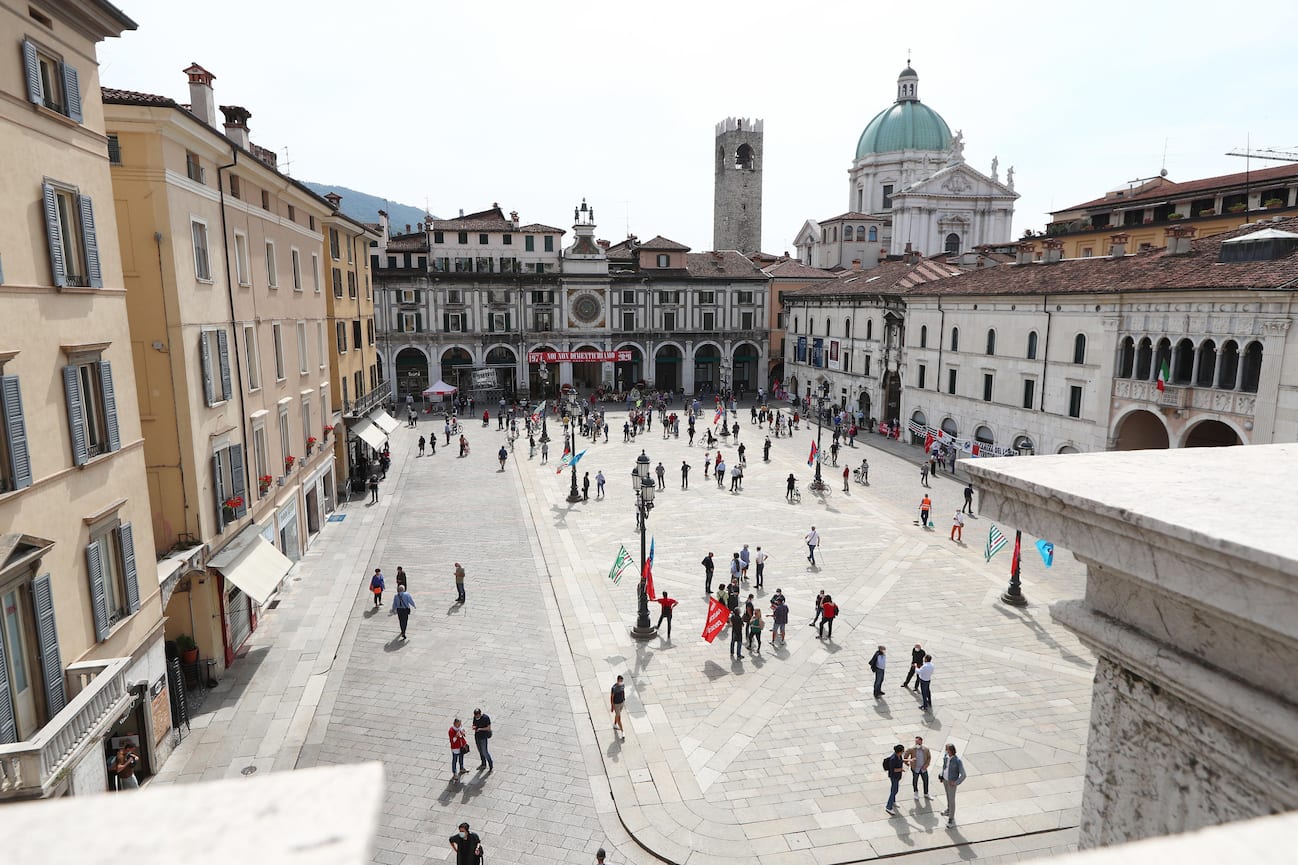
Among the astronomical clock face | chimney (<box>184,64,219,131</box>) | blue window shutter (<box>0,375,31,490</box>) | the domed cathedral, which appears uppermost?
the domed cathedral

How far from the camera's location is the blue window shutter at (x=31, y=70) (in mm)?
10047

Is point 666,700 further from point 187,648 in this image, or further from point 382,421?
point 382,421

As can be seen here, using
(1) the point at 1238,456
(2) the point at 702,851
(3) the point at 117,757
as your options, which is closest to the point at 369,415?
(3) the point at 117,757

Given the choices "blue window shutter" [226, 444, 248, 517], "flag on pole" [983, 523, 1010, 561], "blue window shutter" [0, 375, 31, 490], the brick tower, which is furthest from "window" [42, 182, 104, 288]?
the brick tower

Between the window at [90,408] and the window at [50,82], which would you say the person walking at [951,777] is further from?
the window at [50,82]

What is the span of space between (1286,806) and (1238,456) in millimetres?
1908

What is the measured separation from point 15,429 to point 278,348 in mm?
12764

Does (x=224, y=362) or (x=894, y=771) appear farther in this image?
(x=224, y=362)

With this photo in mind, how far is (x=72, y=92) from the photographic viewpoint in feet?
36.4

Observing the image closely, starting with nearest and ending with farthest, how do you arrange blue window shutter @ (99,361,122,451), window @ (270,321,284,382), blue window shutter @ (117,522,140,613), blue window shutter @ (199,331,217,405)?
1. blue window shutter @ (99,361,122,451)
2. blue window shutter @ (117,522,140,613)
3. blue window shutter @ (199,331,217,405)
4. window @ (270,321,284,382)

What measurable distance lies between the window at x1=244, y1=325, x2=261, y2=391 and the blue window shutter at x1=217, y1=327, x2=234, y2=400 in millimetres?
1396

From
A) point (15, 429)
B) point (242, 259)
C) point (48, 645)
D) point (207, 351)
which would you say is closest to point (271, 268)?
point (242, 259)

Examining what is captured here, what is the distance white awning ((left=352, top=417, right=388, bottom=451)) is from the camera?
1282 inches

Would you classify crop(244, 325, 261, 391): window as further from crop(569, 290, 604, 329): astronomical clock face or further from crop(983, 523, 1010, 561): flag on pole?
crop(569, 290, 604, 329): astronomical clock face
